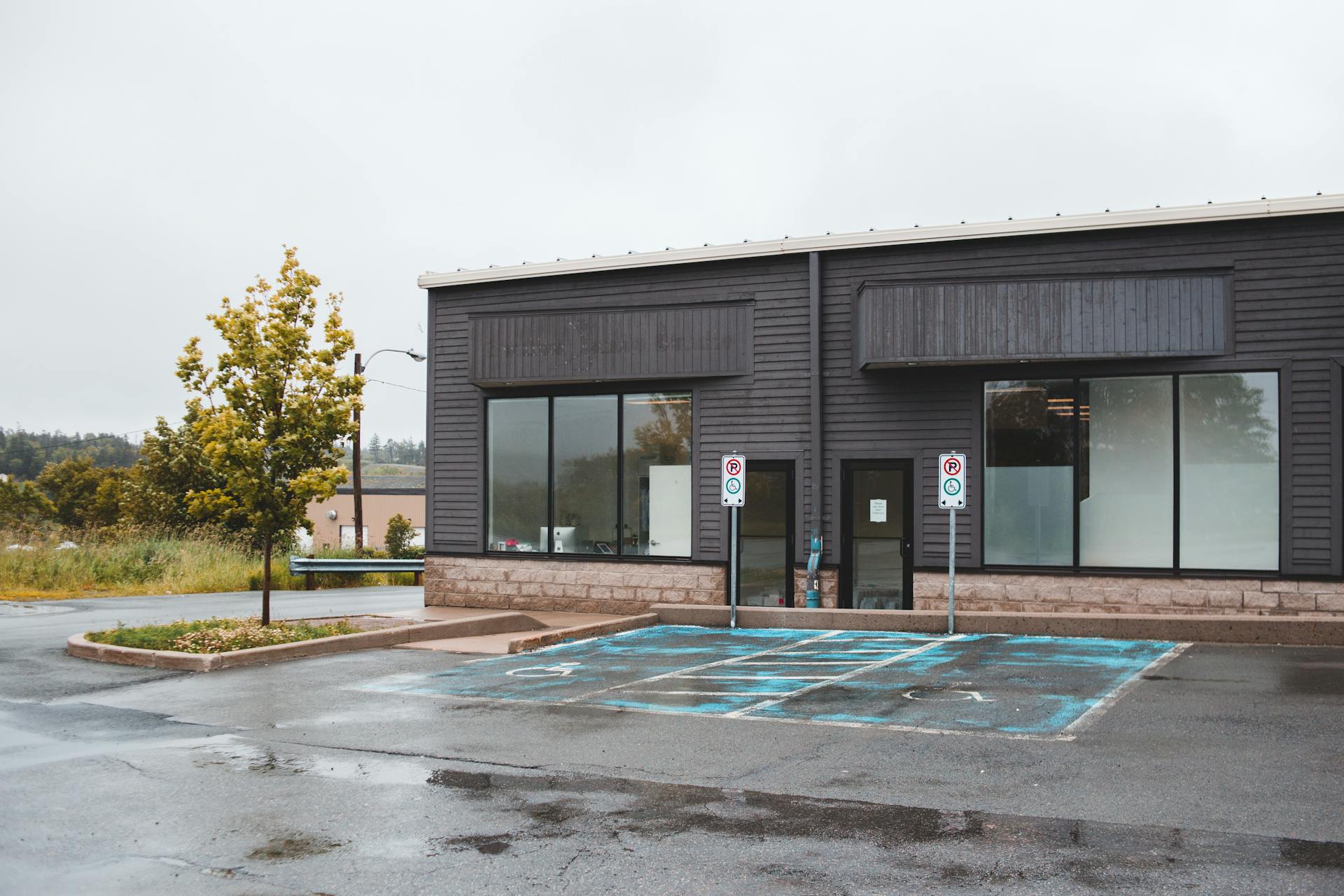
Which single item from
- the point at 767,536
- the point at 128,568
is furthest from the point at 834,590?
the point at 128,568

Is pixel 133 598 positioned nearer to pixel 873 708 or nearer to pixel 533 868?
pixel 873 708

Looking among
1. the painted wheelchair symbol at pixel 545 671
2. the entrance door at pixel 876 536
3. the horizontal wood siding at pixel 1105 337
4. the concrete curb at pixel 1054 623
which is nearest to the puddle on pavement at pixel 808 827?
the painted wheelchair symbol at pixel 545 671

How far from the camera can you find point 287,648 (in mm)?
14578

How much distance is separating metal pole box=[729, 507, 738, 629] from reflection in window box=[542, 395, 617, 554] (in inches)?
96.7

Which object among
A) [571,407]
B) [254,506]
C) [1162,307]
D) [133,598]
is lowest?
[133,598]

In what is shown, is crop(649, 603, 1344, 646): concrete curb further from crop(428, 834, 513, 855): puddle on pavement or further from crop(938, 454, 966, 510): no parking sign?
crop(428, 834, 513, 855): puddle on pavement

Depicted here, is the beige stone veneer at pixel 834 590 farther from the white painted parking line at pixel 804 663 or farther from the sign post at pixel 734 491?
the white painted parking line at pixel 804 663

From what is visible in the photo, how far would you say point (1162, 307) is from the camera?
15977mm

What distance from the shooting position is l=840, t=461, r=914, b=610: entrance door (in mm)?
17781

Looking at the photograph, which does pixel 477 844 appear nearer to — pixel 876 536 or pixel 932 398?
pixel 876 536

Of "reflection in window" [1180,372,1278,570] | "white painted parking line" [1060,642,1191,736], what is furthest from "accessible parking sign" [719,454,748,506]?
"reflection in window" [1180,372,1278,570]

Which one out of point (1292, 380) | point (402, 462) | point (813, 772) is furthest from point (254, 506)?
point (402, 462)

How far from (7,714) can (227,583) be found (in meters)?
19.4

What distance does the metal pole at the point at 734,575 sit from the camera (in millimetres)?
17094
